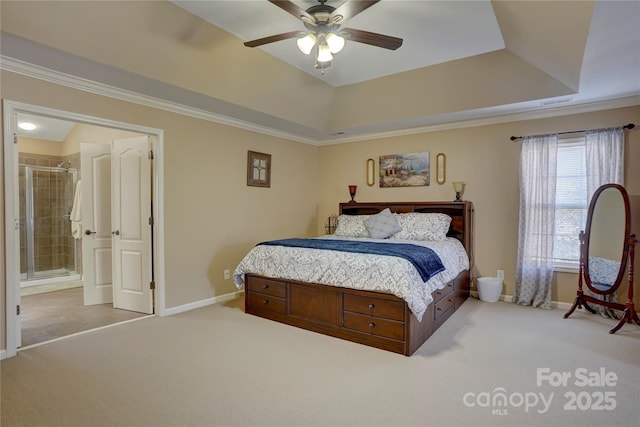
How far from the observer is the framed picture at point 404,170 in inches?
199

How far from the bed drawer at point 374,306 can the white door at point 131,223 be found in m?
2.33

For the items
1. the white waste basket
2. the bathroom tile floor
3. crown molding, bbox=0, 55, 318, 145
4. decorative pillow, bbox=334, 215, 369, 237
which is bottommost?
the bathroom tile floor

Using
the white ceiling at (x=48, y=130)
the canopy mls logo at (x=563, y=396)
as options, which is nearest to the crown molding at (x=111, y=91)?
the white ceiling at (x=48, y=130)

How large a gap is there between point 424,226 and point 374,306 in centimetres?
185

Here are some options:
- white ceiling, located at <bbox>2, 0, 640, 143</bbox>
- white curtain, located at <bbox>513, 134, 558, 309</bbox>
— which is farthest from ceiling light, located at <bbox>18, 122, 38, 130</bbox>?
white curtain, located at <bbox>513, 134, 558, 309</bbox>

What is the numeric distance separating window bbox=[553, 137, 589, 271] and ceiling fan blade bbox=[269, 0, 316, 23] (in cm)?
348

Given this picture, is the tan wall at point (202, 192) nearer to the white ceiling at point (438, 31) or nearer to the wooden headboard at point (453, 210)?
the white ceiling at point (438, 31)

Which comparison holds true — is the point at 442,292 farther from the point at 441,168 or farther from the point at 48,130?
the point at 48,130

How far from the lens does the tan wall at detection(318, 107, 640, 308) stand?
153 inches

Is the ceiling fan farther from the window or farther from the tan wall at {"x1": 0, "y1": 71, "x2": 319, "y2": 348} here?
the window

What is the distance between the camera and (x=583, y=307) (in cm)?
391

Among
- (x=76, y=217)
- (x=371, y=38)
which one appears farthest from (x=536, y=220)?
(x=76, y=217)

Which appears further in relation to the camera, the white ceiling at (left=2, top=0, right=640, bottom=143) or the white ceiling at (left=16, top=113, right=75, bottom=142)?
the white ceiling at (left=16, top=113, right=75, bottom=142)

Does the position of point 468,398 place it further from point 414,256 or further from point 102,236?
point 102,236
